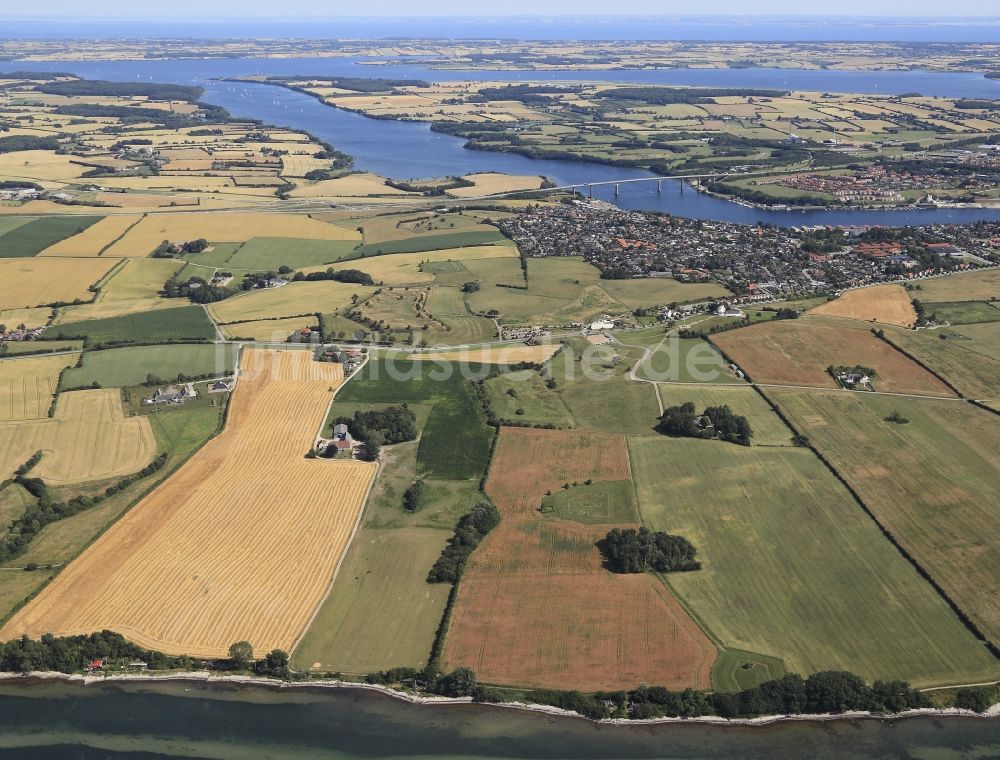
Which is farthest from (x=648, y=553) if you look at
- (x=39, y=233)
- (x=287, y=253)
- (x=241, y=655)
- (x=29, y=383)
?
(x=39, y=233)

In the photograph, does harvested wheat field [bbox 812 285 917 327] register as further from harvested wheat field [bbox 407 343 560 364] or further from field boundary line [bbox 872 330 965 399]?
harvested wheat field [bbox 407 343 560 364]

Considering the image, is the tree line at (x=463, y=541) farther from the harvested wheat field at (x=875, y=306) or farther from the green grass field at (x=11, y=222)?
the green grass field at (x=11, y=222)

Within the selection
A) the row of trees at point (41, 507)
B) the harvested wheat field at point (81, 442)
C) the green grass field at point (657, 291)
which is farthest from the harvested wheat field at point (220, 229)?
the row of trees at point (41, 507)

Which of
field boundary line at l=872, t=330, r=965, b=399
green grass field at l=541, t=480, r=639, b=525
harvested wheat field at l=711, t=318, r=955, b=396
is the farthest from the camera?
harvested wheat field at l=711, t=318, r=955, b=396

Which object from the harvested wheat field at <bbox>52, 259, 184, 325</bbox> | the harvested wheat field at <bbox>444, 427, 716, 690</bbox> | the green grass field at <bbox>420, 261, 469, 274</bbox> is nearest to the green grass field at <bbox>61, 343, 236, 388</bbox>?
the harvested wheat field at <bbox>52, 259, 184, 325</bbox>

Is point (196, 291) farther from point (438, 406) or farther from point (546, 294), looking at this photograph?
point (438, 406)
